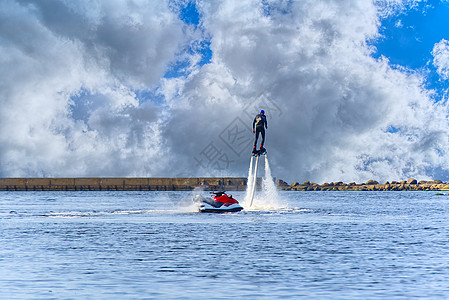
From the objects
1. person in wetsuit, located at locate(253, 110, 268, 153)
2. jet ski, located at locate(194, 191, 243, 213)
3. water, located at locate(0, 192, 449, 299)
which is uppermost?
person in wetsuit, located at locate(253, 110, 268, 153)

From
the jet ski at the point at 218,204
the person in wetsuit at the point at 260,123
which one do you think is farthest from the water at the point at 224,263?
the jet ski at the point at 218,204

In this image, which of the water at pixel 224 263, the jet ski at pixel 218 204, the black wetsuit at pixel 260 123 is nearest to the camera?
the water at pixel 224 263

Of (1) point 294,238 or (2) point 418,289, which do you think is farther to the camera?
(1) point 294,238

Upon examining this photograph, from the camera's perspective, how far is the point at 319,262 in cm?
2838

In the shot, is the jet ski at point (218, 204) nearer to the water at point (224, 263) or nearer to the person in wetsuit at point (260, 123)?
the person in wetsuit at point (260, 123)

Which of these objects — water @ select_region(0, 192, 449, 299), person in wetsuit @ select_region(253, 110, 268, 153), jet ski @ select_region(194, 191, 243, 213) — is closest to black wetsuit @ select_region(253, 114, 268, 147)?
person in wetsuit @ select_region(253, 110, 268, 153)

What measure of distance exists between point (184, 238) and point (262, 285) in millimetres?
18329

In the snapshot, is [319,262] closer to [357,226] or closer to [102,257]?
[102,257]

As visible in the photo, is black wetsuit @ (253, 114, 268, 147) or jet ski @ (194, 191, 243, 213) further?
jet ski @ (194, 191, 243, 213)

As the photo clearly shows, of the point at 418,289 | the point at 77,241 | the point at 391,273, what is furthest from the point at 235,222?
the point at 418,289

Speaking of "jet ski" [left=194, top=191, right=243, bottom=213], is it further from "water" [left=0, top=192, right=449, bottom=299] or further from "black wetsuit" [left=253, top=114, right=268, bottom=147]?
"water" [left=0, top=192, right=449, bottom=299]

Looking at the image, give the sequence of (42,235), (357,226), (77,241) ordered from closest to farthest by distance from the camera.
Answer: (77,241) < (42,235) < (357,226)

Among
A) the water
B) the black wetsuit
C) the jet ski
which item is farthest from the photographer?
the jet ski

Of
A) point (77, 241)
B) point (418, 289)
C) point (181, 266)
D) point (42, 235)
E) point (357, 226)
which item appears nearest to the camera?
point (418, 289)
